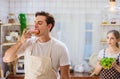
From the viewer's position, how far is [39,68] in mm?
1995

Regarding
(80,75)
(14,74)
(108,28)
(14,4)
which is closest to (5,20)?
(14,4)

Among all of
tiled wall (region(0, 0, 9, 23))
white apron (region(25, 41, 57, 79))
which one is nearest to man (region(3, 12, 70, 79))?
white apron (region(25, 41, 57, 79))

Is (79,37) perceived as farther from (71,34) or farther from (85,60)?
(85,60)

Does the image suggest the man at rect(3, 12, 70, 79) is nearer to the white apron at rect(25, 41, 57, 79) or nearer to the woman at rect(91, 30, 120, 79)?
the white apron at rect(25, 41, 57, 79)

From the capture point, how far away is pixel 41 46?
2.00 meters

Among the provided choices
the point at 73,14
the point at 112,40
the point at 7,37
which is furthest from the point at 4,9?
the point at 112,40

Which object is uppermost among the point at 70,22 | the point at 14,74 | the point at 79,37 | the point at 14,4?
the point at 14,4

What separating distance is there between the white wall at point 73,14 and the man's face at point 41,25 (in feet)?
6.49

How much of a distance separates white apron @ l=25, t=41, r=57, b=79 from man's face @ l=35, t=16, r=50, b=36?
183 mm

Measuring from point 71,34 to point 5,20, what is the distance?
3.61 ft

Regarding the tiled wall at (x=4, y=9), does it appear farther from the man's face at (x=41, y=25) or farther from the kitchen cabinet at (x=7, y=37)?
the man's face at (x=41, y=25)

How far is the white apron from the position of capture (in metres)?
1.98

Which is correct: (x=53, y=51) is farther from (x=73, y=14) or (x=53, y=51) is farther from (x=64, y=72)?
(x=73, y=14)

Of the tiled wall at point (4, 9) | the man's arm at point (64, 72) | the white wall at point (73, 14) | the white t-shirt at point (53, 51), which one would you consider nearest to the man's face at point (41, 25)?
the white t-shirt at point (53, 51)
